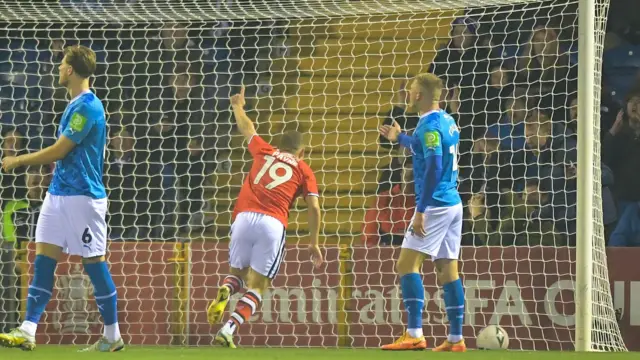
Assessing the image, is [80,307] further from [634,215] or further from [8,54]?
[634,215]

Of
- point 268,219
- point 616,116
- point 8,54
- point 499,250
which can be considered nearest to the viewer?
point 268,219

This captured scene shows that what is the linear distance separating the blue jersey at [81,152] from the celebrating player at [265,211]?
1470 millimetres

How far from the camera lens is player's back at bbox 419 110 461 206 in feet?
27.8

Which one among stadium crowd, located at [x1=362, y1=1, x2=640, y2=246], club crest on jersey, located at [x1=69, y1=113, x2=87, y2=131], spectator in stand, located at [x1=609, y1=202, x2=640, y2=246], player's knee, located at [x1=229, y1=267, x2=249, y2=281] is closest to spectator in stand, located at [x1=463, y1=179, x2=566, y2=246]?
stadium crowd, located at [x1=362, y1=1, x2=640, y2=246]

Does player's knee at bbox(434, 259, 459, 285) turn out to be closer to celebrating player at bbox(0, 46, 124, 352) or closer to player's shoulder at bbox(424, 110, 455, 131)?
player's shoulder at bbox(424, 110, 455, 131)

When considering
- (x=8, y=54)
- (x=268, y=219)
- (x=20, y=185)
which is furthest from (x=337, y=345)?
(x=8, y=54)

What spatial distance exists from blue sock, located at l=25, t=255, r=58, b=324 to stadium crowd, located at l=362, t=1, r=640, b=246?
12.2ft

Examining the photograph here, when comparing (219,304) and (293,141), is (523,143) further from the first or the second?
(219,304)

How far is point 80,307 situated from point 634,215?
460cm

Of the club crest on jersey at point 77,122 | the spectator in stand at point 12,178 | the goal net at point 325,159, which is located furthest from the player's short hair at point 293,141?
the spectator in stand at point 12,178

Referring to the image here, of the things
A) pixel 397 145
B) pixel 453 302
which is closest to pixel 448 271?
pixel 453 302

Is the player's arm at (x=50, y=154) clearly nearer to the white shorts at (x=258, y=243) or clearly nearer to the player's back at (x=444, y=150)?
the white shorts at (x=258, y=243)

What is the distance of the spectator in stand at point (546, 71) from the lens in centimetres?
1154

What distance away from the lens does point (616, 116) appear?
11.4 meters
